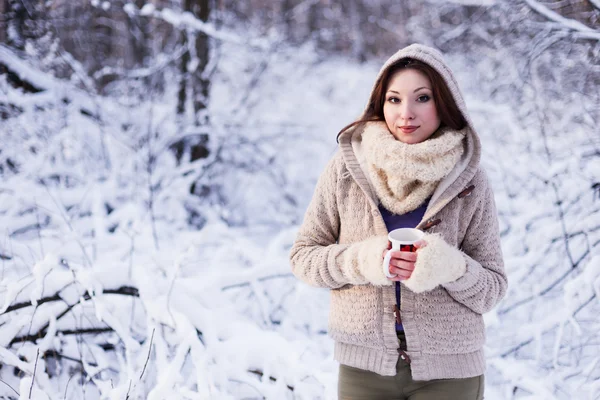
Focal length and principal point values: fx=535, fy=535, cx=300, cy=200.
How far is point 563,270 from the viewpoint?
366cm

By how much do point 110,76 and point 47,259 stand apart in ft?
17.3

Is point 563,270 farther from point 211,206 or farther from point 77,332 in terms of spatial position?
point 211,206

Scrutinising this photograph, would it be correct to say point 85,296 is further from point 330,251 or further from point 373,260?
point 373,260

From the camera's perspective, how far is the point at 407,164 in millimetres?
1683

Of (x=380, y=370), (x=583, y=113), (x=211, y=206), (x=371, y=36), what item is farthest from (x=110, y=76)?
(x=371, y=36)

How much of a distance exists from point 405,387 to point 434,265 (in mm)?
459

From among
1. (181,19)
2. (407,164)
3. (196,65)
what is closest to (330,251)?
(407,164)

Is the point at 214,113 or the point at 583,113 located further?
the point at 214,113

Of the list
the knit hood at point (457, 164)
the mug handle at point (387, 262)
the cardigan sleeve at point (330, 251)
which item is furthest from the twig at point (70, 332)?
the mug handle at point (387, 262)

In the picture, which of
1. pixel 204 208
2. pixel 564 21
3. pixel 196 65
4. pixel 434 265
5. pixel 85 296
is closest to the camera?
pixel 434 265

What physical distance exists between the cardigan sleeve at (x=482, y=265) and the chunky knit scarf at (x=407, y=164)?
A: 152 millimetres

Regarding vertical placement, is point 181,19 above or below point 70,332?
above

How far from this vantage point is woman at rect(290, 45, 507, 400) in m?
1.64

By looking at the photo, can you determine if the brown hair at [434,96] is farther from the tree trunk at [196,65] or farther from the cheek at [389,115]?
the tree trunk at [196,65]
